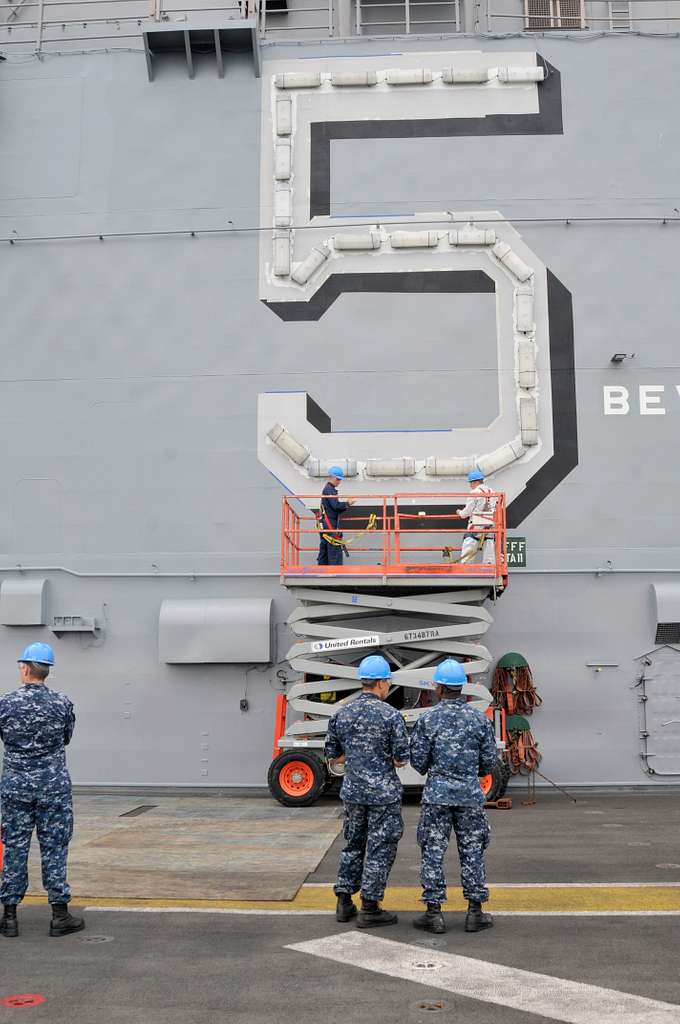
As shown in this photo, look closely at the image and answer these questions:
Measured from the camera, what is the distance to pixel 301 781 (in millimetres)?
12625

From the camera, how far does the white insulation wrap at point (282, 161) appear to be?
50.0 feet

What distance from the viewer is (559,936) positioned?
248 inches

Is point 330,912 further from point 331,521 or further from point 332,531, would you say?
point 331,521

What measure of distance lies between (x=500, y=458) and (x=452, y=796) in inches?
333

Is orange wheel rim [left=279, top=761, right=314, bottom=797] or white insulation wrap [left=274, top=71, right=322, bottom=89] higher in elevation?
white insulation wrap [left=274, top=71, right=322, bottom=89]

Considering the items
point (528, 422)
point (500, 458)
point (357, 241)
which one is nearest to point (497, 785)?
point (500, 458)

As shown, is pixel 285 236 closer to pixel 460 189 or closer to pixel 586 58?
pixel 460 189

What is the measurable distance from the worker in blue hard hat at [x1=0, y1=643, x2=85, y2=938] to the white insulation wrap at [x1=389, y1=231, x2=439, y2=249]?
33.2 ft

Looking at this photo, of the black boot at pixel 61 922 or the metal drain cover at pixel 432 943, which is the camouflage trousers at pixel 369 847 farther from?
the black boot at pixel 61 922

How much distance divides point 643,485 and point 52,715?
10.3m

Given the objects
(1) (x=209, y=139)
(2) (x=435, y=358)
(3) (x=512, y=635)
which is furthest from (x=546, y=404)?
(1) (x=209, y=139)

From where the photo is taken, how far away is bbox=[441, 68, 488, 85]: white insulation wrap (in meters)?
15.2

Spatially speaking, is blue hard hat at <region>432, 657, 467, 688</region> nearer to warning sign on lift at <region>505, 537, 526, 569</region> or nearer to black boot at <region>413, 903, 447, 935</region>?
black boot at <region>413, 903, 447, 935</region>

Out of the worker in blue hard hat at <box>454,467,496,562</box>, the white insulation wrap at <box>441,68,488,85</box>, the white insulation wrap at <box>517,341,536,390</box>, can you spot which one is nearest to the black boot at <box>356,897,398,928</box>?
the worker in blue hard hat at <box>454,467,496,562</box>
